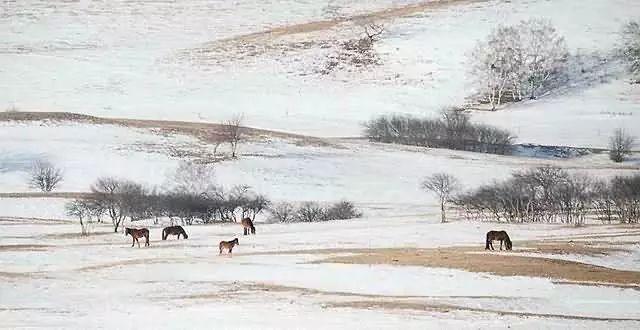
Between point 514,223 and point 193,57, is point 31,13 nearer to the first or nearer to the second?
point 193,57

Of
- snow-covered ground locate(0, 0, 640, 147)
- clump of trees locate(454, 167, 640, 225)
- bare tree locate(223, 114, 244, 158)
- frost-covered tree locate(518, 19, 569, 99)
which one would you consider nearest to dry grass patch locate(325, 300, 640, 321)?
clump of trees locate(454, 167, 640, 225)

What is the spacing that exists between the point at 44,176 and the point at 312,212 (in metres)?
14.8

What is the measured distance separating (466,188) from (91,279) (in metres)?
33.9

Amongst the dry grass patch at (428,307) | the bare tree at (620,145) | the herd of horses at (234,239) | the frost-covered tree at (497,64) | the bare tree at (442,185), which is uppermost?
the frost-covered tree at (497,64)

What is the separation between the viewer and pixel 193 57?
10631cm

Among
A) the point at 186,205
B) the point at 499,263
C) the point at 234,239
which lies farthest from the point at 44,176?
the point at 499,263

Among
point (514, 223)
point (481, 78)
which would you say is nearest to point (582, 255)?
point (514, 223)

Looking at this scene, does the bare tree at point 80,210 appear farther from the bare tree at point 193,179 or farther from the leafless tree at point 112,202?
the bare tree at point 193,179

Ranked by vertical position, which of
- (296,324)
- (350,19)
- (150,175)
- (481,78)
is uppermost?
(350,19)

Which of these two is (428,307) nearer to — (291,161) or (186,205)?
(186,205)

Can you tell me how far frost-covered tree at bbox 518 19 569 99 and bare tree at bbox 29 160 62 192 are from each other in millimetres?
44651

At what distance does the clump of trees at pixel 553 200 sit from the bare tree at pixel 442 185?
0.81 metres

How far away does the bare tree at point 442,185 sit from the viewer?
53.7m

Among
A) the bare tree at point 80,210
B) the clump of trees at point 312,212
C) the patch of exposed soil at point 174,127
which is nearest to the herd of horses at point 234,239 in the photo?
the bare tree at point 80,210
